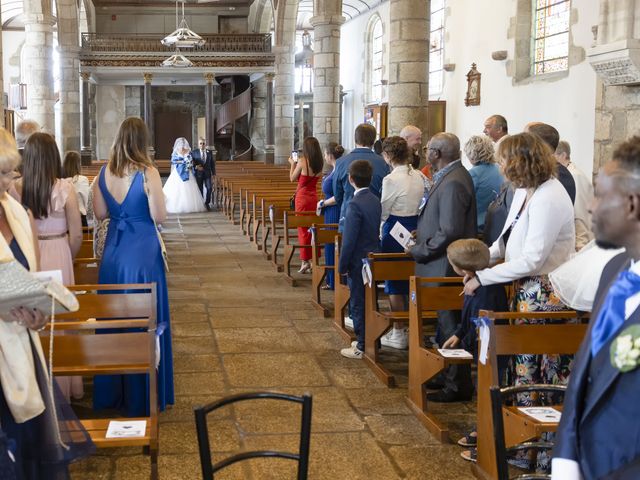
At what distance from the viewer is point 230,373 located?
5.50 metres

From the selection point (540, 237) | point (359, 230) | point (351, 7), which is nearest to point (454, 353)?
point (540, 237)

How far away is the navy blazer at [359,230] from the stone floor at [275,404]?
2.41ft

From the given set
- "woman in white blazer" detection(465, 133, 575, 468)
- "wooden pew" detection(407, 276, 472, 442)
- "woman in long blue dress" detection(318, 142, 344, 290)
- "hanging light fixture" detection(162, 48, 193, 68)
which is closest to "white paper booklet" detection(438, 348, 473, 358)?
"wooden pew" detection(407, 276, 472, 442)

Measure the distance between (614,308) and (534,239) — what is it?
6.66 ft

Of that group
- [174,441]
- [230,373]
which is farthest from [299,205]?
[174,441]

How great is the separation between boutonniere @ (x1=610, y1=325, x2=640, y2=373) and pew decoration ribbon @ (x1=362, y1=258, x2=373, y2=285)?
3752 millimetres

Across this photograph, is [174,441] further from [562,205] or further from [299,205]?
[299,205]

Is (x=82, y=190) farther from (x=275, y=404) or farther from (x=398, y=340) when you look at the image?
(x=275, y=404)

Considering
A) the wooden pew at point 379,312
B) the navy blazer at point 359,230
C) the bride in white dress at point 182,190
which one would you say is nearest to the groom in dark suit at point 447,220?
the wooden pew at point 379,312

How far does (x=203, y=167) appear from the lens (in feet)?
55.8

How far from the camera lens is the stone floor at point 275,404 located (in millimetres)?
3945

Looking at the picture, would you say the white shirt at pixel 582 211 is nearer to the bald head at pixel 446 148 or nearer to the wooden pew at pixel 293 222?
the bald head at pixel 446 148

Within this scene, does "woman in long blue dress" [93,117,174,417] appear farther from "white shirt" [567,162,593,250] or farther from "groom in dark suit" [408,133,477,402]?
"white shirt" [567,162,593,250]

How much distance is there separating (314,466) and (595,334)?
2.33 meters
